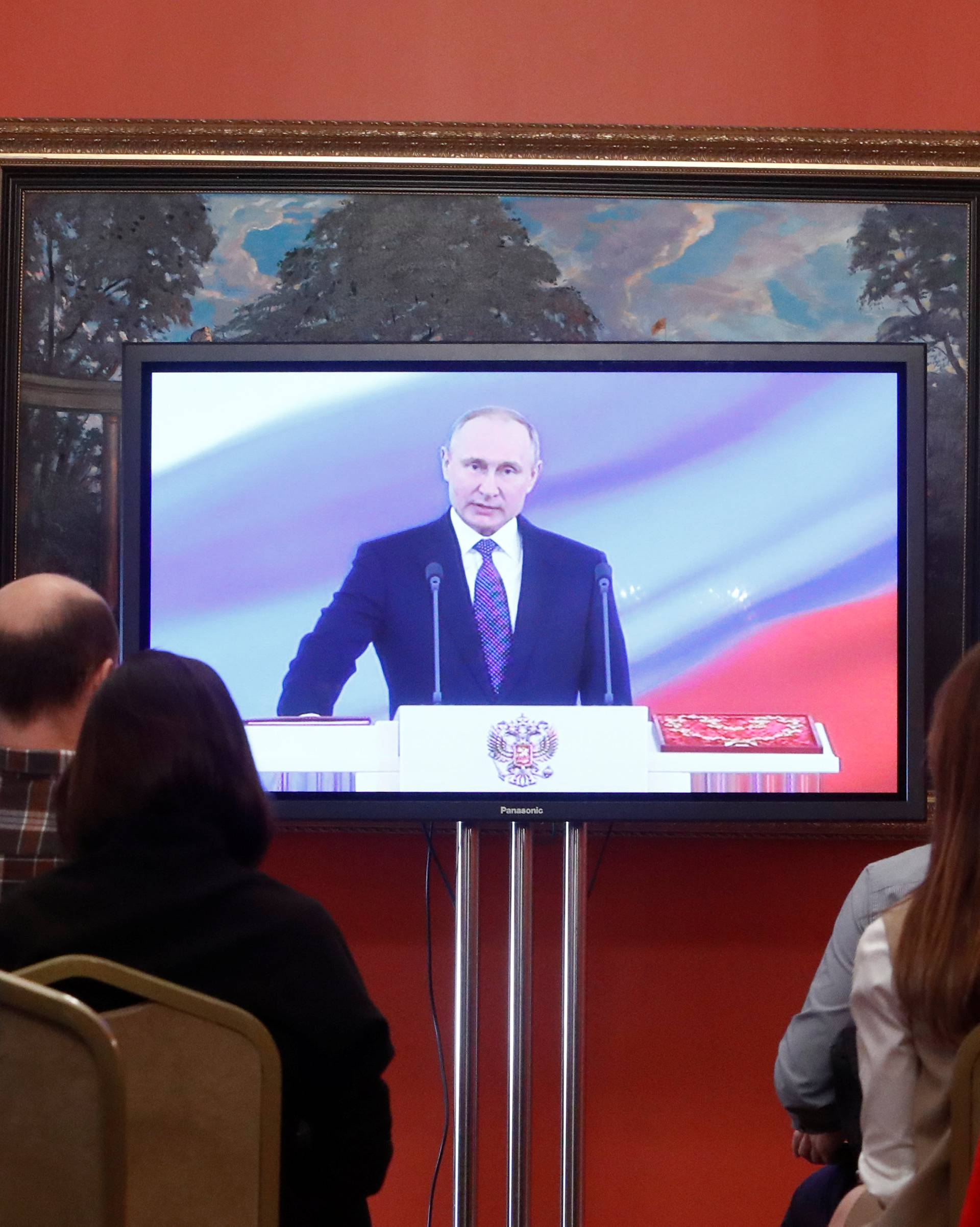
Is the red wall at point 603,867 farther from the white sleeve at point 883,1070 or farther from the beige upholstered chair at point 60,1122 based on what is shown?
the beige upholstered chair at point 60,1122

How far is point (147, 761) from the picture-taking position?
64.7 inches

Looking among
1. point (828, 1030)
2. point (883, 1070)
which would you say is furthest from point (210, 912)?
point (828, 1030)

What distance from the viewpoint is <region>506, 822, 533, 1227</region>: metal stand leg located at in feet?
9.57

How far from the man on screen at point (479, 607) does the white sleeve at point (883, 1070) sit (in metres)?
1.41

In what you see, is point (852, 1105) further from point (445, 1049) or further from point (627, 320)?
point (627, 320)

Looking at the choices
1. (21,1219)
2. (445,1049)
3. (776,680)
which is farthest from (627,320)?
(21,1219)

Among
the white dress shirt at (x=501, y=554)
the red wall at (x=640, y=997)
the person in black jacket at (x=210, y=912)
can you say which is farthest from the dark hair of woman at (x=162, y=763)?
the red wall at (x=640, y=997)

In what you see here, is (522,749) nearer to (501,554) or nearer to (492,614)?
(492,614)

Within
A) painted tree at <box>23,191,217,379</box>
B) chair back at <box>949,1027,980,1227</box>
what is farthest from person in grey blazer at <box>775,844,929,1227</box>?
painted tree at <box>23,191,217,379</box>

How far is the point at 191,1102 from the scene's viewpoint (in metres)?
1.46

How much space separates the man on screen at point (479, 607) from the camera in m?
2.99

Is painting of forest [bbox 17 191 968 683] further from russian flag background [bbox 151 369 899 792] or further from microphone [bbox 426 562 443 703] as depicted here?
microphone [bbox 426 562 443 703]

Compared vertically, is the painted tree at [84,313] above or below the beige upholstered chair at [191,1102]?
above

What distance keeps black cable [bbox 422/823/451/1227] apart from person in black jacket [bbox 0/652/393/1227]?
1488 millimetres
